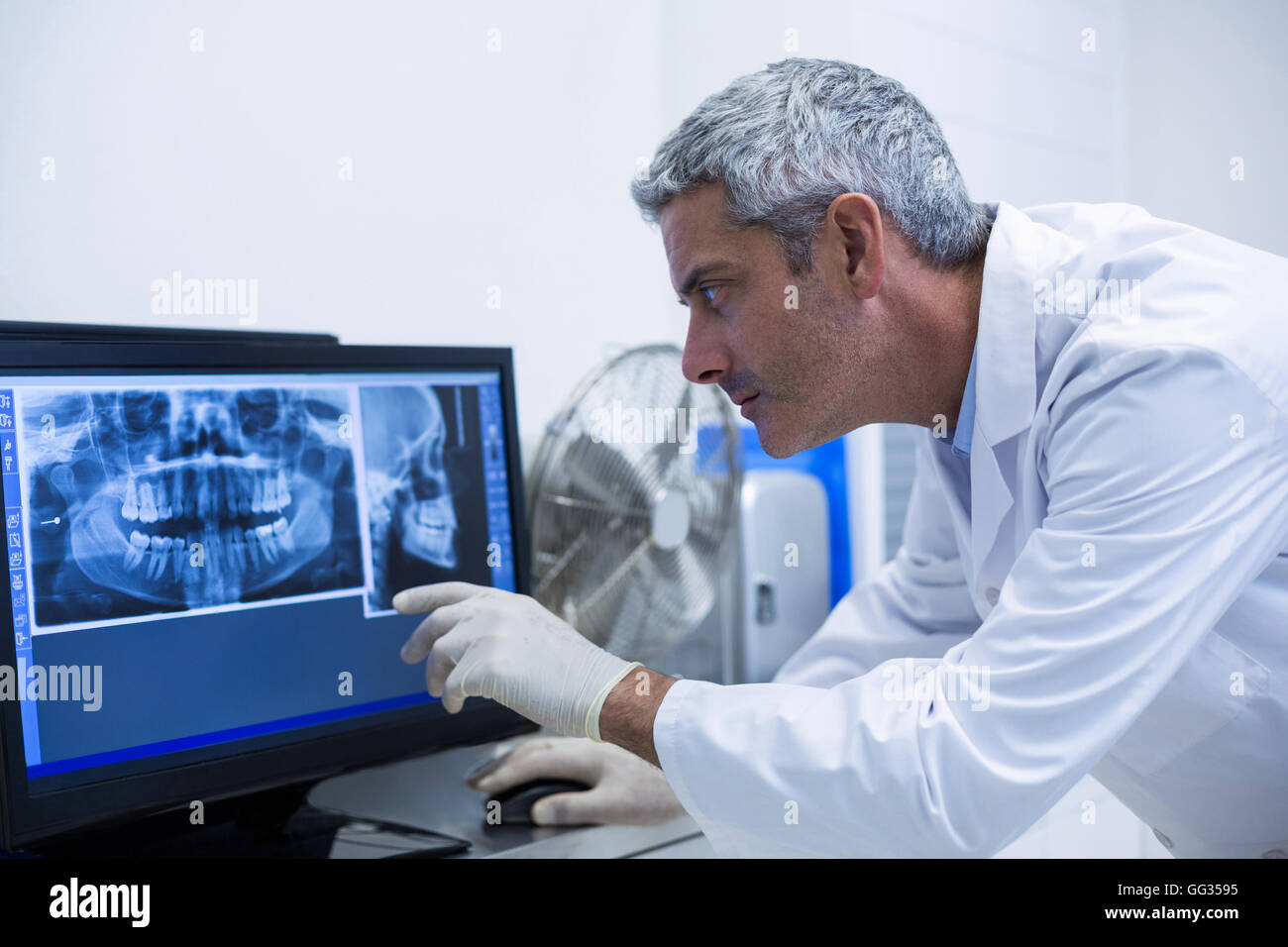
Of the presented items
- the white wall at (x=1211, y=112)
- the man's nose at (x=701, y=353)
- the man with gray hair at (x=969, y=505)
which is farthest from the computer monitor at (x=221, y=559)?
the white wall at (x=1211, y=112)

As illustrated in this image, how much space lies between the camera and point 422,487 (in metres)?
1.18

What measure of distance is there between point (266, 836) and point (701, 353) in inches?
27.6

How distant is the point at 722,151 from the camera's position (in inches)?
40.3

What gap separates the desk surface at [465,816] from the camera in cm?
113

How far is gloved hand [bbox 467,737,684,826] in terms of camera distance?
3.84 feet

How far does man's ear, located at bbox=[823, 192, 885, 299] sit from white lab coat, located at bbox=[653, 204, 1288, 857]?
137 mm

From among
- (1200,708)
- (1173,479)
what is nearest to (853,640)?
(1200,708)

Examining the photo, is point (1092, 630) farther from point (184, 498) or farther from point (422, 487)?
point (184, 498)

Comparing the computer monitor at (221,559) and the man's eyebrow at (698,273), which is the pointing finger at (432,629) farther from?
the man's eyebrow at (698,273)

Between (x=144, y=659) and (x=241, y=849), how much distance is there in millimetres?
240

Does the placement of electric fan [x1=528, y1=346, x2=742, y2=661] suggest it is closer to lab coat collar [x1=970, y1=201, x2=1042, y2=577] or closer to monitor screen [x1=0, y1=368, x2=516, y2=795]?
monitor screen [x1=0, y1=368, x2=516, y2=795]

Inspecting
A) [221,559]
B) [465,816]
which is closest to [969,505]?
[465,816]

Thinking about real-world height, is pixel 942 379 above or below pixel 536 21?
below

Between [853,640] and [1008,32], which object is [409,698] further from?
[1008,32]
